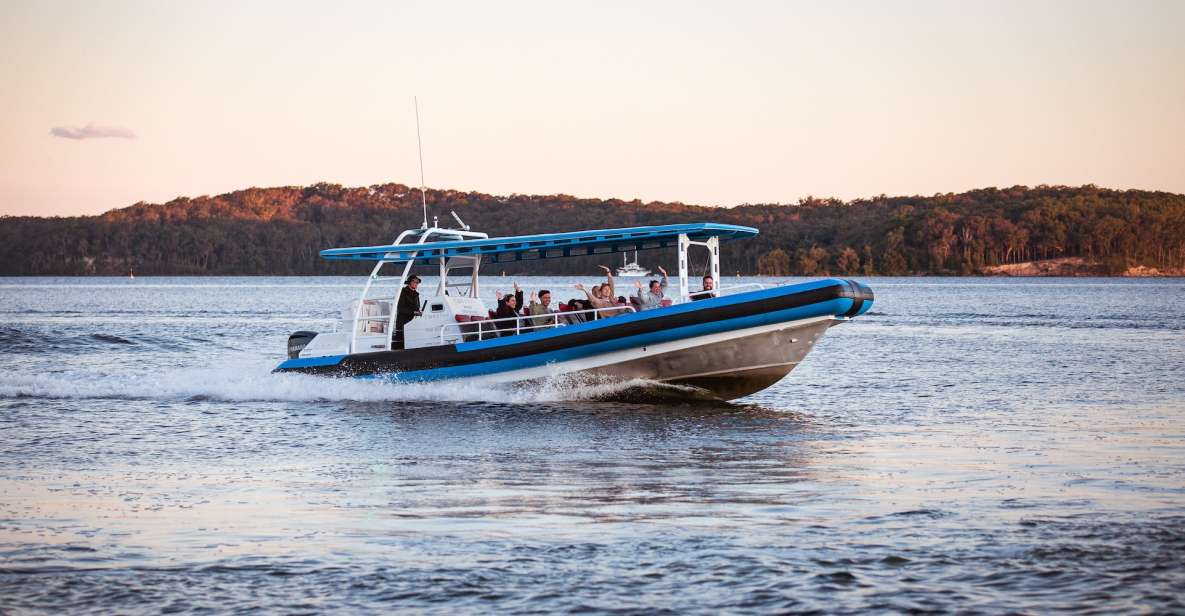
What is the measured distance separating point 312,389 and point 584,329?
17.0 feet

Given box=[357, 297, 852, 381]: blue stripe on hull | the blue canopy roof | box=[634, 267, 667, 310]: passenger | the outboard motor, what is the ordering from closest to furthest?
box=[357, 297, 852, 381]: blue stripe on hull
the blue canopy roof
box=[634, 267, 667, 310]: passenger
the outboard motor

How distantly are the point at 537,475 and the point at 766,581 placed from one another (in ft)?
Result: 15.5

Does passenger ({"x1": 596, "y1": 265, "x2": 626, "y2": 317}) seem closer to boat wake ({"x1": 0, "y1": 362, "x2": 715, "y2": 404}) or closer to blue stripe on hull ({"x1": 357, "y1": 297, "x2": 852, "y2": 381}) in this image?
blue stripe on hull ({"x1": 357, "y1": 297, "x2": 852, "y2": 381})

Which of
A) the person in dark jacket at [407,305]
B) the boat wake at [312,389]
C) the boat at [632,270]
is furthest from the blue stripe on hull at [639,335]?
the boat at [632,270]

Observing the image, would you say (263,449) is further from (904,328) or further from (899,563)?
(904,328)

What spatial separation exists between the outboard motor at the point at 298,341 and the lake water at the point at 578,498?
27.2 inches

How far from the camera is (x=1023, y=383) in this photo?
24.7m

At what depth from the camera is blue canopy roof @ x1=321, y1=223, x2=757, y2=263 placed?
58.7 feet

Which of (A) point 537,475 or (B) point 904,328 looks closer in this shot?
(A) point 537,475

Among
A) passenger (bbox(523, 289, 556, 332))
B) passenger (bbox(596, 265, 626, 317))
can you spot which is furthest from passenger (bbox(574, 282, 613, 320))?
passenger (bbox(523, 289, 556, 332))

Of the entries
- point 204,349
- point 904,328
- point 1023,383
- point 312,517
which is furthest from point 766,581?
point 904,328

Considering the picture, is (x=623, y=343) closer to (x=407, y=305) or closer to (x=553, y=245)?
(x=553, y=245)

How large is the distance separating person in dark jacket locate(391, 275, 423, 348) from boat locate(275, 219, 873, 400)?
0.12 m

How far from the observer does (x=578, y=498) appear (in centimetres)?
1080
